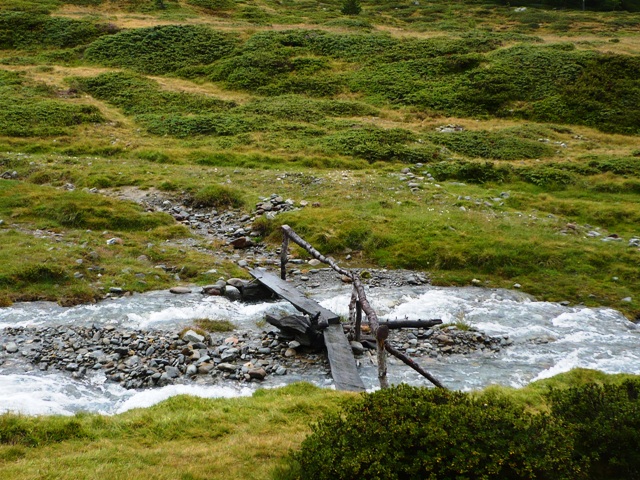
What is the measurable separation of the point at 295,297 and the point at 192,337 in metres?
3.50

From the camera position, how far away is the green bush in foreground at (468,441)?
724cm

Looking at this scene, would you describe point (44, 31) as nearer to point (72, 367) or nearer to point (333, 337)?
point (72, 367)

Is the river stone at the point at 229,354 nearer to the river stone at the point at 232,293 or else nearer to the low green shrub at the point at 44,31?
the river stone at the point at 232,293

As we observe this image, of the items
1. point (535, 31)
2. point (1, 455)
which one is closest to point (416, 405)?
point (1, 455)

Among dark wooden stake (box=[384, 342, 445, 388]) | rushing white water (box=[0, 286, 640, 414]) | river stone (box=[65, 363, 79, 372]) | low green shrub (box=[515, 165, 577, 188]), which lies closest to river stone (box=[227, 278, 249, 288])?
rushing white water (box=[0, 286, 640, 414])

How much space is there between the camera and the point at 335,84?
48.7 m

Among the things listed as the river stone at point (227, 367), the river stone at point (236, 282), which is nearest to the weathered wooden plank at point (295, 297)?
the river stone at point (236, 282)

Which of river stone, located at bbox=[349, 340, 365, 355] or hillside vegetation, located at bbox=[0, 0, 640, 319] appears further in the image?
hillside vegetation, located at bbox=[0, 0, 640, 319]

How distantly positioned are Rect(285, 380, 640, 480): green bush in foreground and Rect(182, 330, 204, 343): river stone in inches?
288

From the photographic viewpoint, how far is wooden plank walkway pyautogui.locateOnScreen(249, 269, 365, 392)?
42.6ft

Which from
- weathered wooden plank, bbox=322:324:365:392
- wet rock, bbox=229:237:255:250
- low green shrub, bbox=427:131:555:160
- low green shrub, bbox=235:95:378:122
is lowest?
wet rock, bbox=229:237:255:250

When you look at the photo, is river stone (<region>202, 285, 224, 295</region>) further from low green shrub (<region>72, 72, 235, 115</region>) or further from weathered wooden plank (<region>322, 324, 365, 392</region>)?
low green shrub (<region>72, 72, 235, 115</region>)

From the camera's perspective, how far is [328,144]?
3594 cm

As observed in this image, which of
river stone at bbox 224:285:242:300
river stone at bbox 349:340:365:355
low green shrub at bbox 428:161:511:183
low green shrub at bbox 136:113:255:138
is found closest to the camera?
river stone at bbox 349:340:365:355
